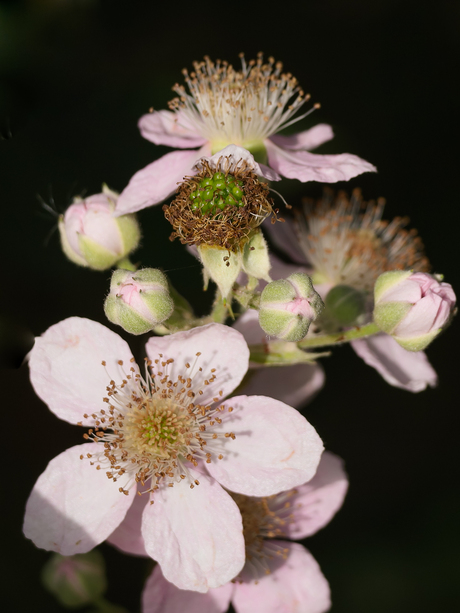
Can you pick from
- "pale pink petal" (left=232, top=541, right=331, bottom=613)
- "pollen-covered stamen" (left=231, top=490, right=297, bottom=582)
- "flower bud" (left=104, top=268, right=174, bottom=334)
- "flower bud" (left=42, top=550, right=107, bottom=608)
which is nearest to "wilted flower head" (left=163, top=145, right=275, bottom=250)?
"flower bud" (left=104, top=268, right=174, bottom=334)

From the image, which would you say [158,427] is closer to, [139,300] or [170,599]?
[139,300]

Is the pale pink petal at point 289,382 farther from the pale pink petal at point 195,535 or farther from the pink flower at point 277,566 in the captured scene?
→ the pale pink petal at point 195,535

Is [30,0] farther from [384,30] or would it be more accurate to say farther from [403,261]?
[384,30]

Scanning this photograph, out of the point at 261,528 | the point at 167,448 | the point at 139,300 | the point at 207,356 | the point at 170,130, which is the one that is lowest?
the point at 261,528

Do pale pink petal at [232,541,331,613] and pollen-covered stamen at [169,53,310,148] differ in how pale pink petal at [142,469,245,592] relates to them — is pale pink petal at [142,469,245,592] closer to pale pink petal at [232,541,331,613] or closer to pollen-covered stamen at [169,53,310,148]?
pale pink petal at [232,541,331,613]

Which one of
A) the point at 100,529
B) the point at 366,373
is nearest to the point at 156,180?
the point at 100,529

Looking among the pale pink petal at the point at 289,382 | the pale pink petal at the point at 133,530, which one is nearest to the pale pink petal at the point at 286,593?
the pale pink petal at the point at 133,530

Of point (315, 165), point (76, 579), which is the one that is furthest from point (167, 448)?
point (315, 165)
